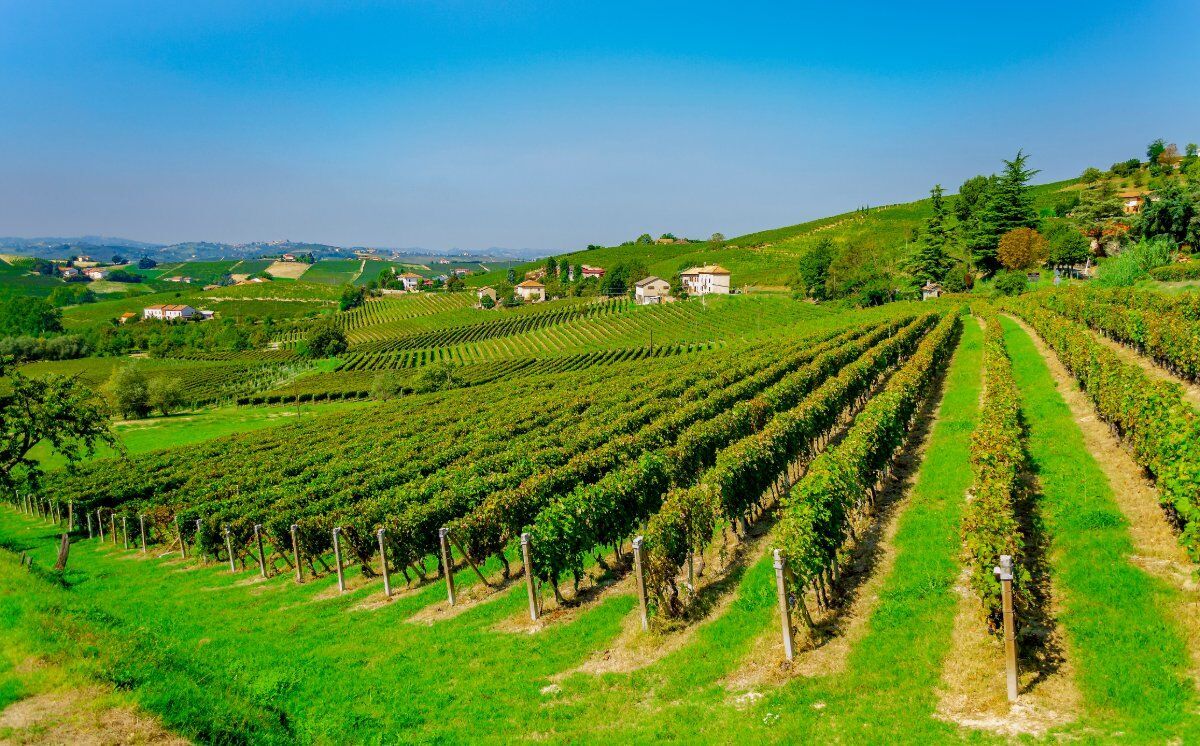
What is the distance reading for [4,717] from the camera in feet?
22.0

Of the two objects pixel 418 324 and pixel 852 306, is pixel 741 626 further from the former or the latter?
pixel 418 324

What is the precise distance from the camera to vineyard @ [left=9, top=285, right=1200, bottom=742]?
8.16m

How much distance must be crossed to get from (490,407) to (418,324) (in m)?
121

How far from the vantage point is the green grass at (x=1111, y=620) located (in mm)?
6770

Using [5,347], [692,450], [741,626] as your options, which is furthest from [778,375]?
[5,347]

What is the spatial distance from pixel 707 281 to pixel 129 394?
361ft

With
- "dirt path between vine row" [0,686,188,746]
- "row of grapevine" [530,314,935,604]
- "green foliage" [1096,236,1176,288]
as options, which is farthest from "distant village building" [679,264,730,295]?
"dirt path between vine row" [0,686,188,746]

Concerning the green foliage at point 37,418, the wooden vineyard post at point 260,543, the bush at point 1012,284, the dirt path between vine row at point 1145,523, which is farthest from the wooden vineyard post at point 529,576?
the bush at point 1012,284

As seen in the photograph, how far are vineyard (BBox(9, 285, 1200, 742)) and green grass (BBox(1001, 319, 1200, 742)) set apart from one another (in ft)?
0.15

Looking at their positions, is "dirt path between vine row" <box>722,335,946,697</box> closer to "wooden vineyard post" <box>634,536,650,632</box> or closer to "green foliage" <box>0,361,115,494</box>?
"wooden vineyard post" <box>634,536,650,632</box>

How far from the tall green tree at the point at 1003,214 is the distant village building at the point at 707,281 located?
54.6 meters

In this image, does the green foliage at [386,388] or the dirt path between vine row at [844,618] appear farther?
the green foliage at [386,388]

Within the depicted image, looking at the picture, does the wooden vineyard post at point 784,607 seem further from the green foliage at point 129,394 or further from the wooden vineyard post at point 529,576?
the green foliage at point 129,394

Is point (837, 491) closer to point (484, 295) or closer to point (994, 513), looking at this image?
point (994, 513)
